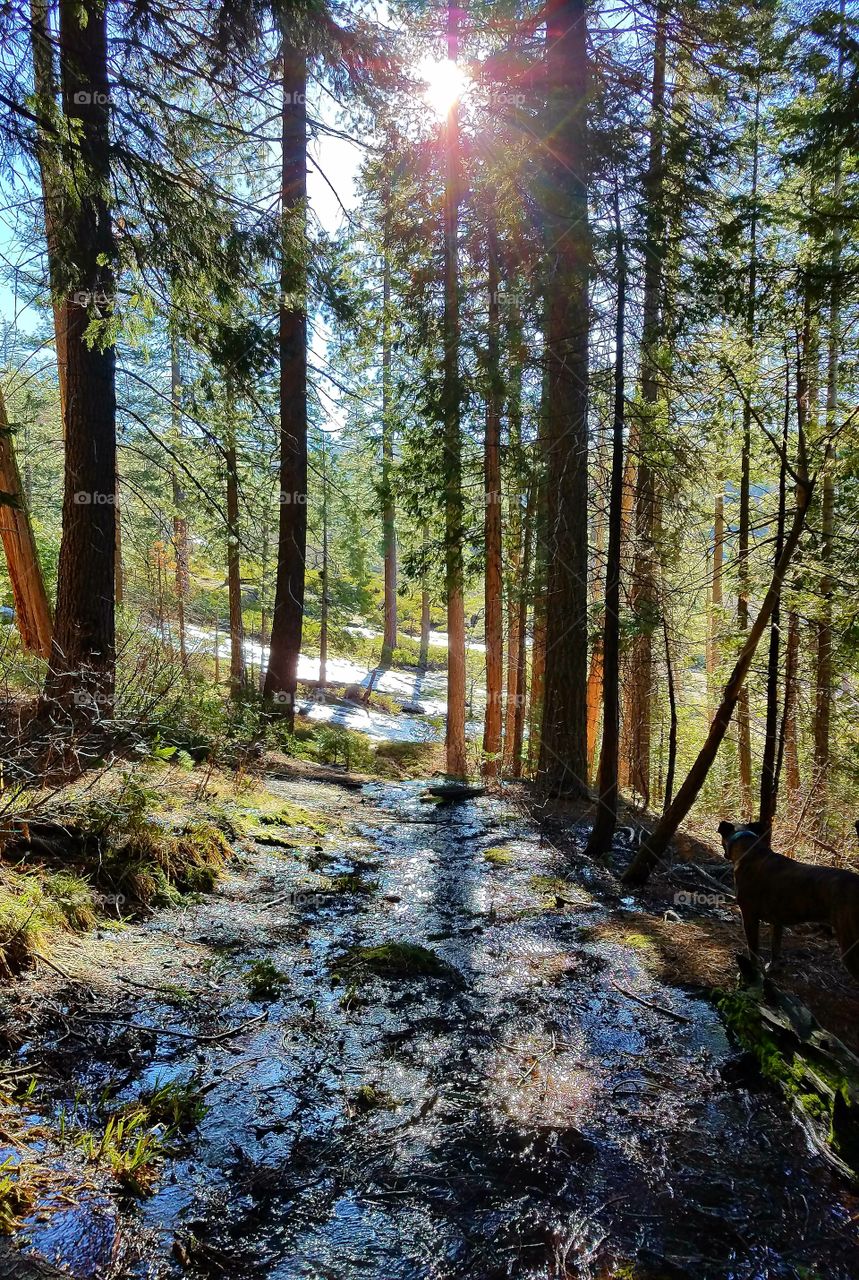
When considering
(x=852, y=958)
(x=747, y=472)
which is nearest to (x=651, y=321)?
(x=747, y=472)

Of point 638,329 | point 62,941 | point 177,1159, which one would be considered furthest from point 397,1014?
point 638,329

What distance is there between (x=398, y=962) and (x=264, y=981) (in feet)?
2.76

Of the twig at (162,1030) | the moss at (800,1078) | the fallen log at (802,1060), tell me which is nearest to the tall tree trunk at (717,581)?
the fallen log at (802,1060)

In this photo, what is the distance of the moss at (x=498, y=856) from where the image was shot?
665 cm

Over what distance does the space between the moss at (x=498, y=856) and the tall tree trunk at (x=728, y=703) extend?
132cm

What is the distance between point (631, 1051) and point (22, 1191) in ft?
8.54

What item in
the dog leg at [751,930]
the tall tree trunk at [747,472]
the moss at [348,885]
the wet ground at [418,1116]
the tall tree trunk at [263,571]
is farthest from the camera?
the tall tree trunk at [263,571]

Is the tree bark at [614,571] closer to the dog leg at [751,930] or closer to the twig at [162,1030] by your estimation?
the dog leg at [751,930]

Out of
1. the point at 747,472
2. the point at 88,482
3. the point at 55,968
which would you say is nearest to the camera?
the point at 55,968

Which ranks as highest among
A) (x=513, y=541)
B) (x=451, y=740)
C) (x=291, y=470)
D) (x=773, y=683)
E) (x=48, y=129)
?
(x=48, y=129)

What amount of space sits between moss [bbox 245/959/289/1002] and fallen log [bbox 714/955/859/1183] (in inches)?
95.6

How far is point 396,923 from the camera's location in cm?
498

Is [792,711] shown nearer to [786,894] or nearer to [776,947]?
[776,947]

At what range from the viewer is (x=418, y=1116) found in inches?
109
